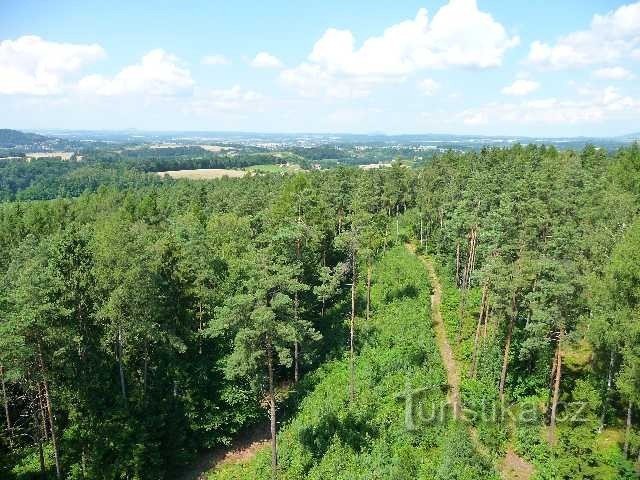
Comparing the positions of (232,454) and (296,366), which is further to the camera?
(296,366)

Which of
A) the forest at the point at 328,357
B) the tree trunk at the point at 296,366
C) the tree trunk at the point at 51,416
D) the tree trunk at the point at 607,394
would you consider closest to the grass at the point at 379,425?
the forest at the point at 328,357

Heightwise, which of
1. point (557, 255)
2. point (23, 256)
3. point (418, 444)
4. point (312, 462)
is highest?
point (557, 255)

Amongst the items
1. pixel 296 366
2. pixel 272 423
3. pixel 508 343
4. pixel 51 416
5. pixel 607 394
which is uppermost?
pixel 508 343

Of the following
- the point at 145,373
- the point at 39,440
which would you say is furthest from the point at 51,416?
the point at 145,373

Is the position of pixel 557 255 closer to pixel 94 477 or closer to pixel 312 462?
pixel 312 462

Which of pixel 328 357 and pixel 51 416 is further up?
pixel 51 416

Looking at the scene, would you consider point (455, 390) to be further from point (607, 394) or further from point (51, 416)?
point (51, 416)

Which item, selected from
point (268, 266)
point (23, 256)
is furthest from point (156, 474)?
point (23, 256)

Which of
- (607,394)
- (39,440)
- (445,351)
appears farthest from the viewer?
(445,351)
